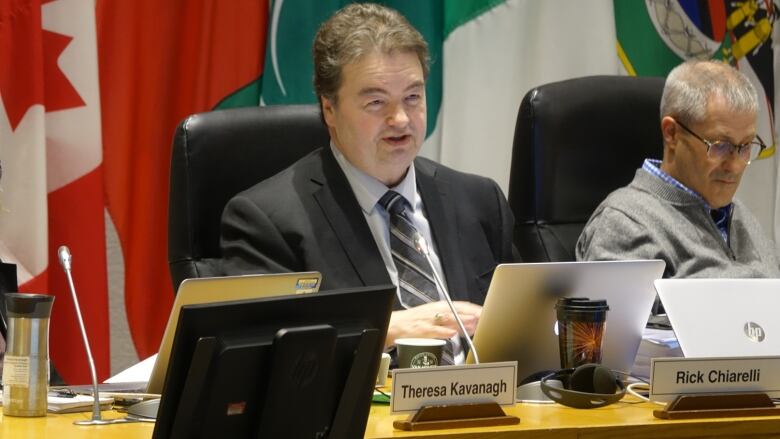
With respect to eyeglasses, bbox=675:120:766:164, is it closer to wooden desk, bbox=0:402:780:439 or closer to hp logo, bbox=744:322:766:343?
hp logo, bbox=744:322:766:343

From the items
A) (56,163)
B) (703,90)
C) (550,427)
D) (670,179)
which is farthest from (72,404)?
(703,90)

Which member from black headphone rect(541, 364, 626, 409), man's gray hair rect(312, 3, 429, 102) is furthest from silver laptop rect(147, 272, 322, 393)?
man's gray hair rect(312, 3, 429, 102)

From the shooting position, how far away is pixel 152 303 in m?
3.38

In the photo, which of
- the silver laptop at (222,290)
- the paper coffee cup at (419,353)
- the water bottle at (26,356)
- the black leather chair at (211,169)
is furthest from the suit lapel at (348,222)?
the water bottle at (26,356)

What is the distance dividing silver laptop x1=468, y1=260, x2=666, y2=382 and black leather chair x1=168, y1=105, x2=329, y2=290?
0.80m

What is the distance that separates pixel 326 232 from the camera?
102 inches

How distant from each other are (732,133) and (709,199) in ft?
0.57

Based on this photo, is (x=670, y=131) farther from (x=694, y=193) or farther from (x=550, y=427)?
(x=550, y=427)

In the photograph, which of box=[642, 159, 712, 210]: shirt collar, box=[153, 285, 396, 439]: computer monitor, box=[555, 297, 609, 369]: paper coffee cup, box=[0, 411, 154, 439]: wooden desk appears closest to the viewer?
box=[153, 285, 396, 439]: computer monitor

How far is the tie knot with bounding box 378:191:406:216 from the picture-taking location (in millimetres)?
2652

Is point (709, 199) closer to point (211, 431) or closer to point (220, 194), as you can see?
point (220, 194)

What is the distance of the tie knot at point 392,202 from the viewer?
2652 mm

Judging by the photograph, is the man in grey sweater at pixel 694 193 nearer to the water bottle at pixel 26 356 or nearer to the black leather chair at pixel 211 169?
the black leather chair at pixel 211 169

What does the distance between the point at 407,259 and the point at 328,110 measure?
1.33 ft
